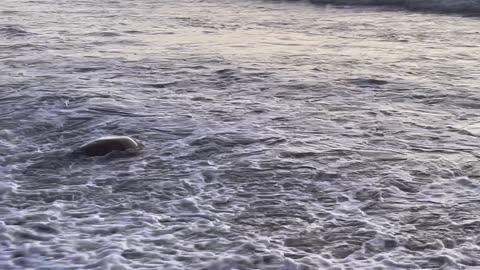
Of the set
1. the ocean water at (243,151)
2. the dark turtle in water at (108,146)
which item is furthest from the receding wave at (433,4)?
the dark turtle in water at (108,146)

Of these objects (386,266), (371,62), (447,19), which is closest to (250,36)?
(371,62)

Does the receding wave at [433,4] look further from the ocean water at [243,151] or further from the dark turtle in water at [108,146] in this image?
the dark turtle in water at [108,146]

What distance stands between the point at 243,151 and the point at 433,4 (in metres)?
8.68

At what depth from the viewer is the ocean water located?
3646mm

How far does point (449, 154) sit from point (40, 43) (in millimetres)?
5550

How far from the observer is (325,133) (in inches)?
→ 216

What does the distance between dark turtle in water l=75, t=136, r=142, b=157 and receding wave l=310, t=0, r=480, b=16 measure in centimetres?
828

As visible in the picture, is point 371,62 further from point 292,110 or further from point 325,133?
point 325,133

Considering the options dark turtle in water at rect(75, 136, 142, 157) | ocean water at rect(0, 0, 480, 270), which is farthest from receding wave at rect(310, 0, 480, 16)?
dark turtle in water at rect(75, 136, 142, 157)

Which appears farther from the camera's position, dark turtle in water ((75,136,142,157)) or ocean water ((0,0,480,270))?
dark turtle in water ((75,136,142,157))

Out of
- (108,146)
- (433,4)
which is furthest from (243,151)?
(433,4)

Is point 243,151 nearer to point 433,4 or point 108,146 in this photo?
point 108,146

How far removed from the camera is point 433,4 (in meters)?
13.0

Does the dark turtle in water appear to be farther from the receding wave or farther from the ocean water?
the receding wave
